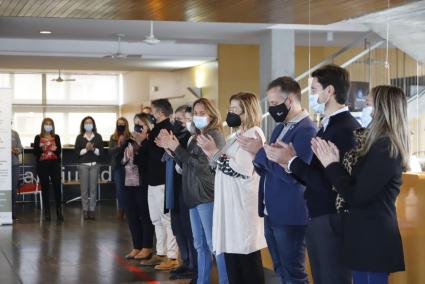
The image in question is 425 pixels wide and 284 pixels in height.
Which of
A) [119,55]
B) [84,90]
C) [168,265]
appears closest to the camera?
[168,265]

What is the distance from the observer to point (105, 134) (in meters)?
23.3

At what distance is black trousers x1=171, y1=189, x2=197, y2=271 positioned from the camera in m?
6.34

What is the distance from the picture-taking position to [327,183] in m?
3.82

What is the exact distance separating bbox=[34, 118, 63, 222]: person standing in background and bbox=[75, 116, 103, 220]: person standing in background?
1.13ft

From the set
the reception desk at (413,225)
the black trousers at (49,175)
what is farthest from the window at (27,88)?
the reception desk at (413,225)

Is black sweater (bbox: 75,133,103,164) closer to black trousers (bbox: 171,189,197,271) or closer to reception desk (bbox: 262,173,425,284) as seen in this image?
black trousers (bbox: 171,189,197,271)

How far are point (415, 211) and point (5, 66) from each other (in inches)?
583

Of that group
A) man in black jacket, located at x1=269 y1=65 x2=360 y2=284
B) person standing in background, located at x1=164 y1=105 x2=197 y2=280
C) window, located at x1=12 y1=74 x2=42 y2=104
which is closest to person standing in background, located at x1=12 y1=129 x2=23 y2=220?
person standing in background, located at x1=164 y1=105 x2=197 y2=280

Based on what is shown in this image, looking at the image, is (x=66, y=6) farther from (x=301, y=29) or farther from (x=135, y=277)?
(x=301, y=29)

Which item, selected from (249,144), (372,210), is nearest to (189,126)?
(249,144)

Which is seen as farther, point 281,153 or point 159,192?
point 159,192

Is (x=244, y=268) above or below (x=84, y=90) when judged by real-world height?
below

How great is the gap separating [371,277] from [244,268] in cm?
156

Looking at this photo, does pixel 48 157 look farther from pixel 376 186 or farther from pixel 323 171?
pixel 376 186
